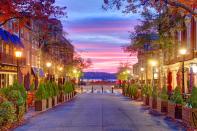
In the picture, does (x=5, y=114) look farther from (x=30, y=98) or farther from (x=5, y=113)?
(x=30, y=98)

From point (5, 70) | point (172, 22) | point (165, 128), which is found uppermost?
point (172, 22)

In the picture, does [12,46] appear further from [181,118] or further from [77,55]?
[77,55]

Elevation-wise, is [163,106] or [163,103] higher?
[163,103]

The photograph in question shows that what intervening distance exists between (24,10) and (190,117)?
1277cm

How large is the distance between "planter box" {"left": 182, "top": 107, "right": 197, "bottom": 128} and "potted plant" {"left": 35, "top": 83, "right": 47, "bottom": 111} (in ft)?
43.3

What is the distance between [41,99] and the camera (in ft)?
109

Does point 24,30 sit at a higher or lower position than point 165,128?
higher

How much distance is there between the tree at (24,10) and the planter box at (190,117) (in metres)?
11.3

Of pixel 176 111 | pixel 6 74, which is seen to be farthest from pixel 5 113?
pixel 6 74

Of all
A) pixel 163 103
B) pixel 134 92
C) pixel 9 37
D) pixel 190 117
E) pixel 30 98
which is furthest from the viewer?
pixel 134 92

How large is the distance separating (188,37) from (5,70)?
2137 cm

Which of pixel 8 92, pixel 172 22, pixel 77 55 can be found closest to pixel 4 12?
pixel 8 92

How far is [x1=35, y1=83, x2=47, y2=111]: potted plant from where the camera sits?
3235cm

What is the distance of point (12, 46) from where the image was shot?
6009 cm
